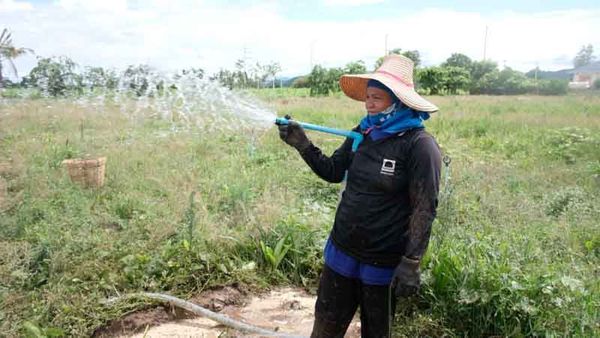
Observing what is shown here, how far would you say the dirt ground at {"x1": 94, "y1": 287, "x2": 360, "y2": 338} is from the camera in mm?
2943

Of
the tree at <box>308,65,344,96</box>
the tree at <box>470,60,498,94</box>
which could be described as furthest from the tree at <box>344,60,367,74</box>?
the tree at <box>470,60,498,94</box>

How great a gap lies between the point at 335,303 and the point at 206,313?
1.23 m

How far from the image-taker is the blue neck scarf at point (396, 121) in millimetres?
1923

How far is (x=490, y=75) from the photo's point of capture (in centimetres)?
3506

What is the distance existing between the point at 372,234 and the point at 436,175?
41cm

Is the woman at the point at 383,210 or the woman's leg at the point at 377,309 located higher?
the woman at the point at 383,210

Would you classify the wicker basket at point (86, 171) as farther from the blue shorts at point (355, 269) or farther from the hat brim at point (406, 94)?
the hat brim at point (406, 94)

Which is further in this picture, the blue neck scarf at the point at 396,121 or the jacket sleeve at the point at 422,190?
the blue neck scarf at the point at 396,121

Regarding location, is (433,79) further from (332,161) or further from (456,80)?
(332,161)

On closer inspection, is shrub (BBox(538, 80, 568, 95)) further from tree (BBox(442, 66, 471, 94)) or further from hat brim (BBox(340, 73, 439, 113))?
hat brim (BBox(340, 73, 439, 113))

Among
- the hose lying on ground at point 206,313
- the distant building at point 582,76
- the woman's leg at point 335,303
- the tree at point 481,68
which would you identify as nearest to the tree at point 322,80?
the tree at point 481,68

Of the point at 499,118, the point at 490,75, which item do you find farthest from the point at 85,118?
the point at 490,75

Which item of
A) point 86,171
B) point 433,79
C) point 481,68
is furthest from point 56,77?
point 481,68

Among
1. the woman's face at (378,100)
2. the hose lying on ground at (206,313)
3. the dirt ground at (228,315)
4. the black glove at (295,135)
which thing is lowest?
the dirt ground at (228,315)
